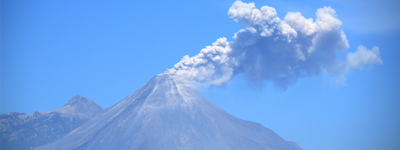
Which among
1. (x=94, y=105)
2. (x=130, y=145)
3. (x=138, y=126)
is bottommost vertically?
(x=130, y=145)

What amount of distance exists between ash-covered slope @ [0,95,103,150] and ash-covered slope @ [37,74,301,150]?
22224 millimetres

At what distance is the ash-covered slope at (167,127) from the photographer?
6275 centimetres

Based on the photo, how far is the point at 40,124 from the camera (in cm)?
9469

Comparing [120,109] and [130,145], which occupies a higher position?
[120,109]

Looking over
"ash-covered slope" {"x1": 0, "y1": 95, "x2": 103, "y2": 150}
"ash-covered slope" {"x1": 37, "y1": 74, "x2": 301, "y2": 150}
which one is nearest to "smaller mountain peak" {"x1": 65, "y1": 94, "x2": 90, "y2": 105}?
"ash-covered slope" {"x1": 0, "y1": 95, "x2": 103, "y2": 150}

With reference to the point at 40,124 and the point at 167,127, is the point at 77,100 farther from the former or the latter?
the point at 167,127

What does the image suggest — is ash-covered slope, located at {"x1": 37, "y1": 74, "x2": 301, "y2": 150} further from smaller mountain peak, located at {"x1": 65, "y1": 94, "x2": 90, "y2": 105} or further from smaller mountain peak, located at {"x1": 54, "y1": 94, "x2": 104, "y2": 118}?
smaller mountain peak, located at {"x1": 65, "y1": 94, "x2": 90, "y2": 105}

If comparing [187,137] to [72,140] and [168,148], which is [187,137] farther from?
[72,140]

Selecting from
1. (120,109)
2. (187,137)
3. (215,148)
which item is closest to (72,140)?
(120,109)

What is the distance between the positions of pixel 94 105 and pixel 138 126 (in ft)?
173

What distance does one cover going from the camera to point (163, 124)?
65688 millimetres

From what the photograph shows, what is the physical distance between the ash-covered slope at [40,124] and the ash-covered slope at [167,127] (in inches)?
875

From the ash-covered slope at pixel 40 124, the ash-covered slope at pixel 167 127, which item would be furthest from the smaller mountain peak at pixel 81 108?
the ash-covered slope at pixel 167 127

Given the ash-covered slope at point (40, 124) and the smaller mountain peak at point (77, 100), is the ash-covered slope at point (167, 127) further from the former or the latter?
the smaller mountain peak at point (77, 100)
